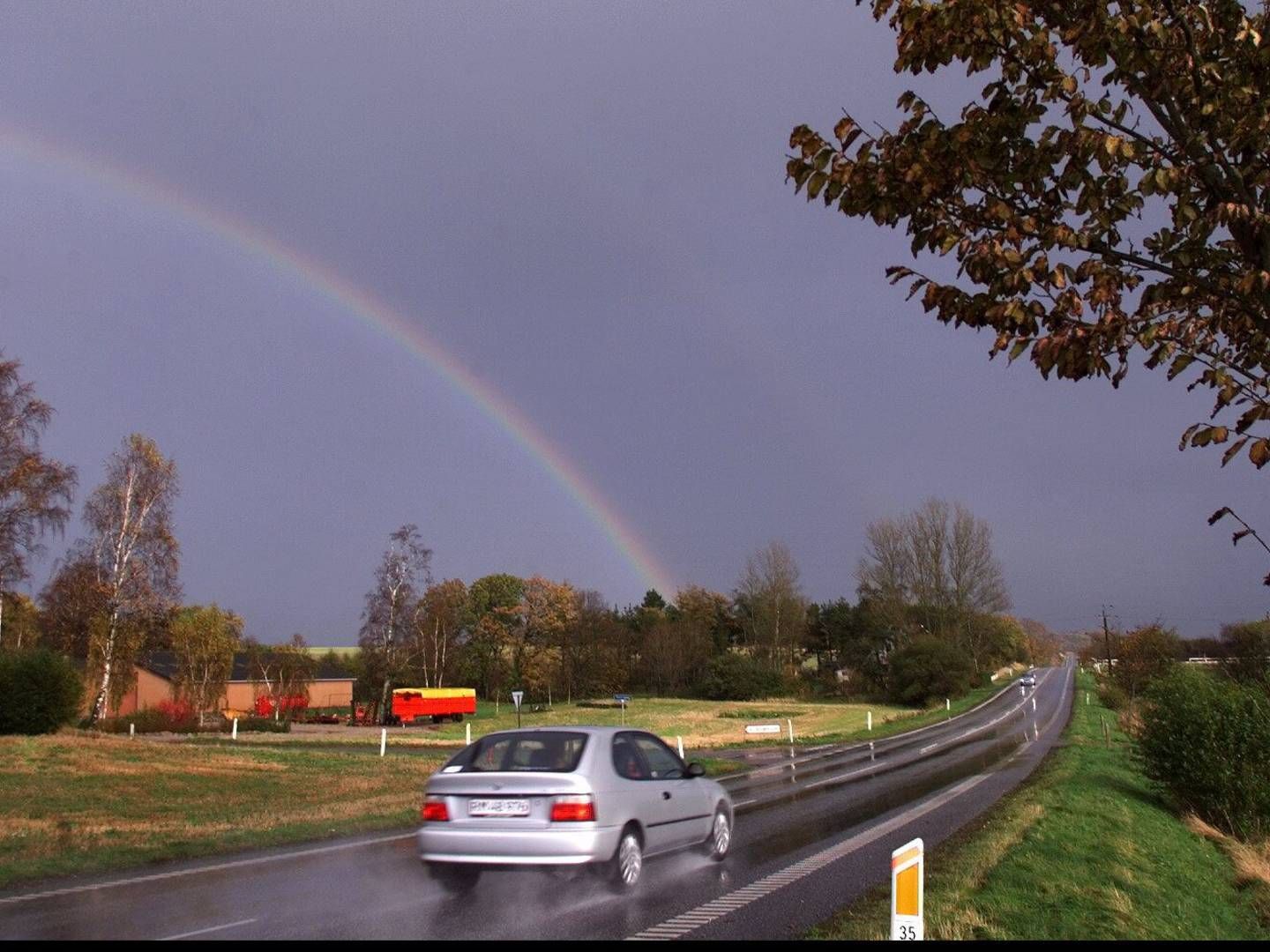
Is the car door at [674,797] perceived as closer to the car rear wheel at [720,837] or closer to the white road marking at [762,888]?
the car rear wheel at [720,837]

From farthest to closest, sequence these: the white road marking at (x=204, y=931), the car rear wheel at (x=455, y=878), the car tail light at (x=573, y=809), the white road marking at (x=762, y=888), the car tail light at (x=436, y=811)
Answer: the car rear wheel at (x=455, y=878), the car tail light at (x=436, y=811), the car tail light at (x=573, y=809), the white road marking at (x=762, y=888), the white road marking at (x=204, y=931)

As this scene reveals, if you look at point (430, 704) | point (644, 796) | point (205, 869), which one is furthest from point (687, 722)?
point (644, 796)

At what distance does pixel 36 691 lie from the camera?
34062 mm

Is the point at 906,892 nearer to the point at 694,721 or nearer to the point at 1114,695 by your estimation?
the point at 694,721

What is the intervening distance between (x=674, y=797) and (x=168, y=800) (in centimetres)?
1297

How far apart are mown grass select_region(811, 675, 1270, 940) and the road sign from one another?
258 centimetres

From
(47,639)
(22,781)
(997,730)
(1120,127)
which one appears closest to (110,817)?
(22,781)

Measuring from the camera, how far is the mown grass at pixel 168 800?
41.3 ft

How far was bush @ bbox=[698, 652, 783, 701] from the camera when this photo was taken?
82625 millimetres

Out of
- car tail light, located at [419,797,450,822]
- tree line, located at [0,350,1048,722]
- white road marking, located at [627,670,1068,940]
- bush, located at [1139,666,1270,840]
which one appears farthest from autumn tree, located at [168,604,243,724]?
car tail light, located at [419,797,450,822]

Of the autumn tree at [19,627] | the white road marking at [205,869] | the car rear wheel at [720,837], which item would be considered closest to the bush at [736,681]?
the autumn tree at [19,627]

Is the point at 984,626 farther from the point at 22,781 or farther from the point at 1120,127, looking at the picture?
the point at 1120,127

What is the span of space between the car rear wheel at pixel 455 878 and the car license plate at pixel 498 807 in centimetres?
67

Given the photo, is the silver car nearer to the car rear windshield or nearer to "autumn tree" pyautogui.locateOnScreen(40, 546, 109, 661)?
the car rear windshield
